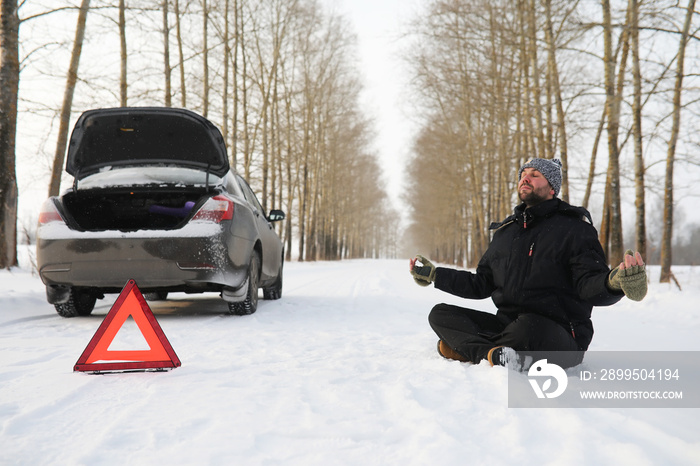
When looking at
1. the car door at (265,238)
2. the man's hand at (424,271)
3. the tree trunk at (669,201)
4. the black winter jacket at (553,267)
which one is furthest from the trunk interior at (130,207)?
the tree trunk at (669,201)

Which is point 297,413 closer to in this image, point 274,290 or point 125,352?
point 125,352

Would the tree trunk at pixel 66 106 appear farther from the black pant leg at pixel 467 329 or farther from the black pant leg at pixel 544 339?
the black pant leg at pixel 544 339

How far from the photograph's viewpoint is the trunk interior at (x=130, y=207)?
506cm

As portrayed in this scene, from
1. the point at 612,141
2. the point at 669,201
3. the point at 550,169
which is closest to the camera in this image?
the point at 550,169

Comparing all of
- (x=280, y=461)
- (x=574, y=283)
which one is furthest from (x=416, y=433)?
(x=574, y=283)

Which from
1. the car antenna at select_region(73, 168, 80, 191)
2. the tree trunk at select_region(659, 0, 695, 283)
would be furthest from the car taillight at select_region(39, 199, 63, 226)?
the tree trunk at select_region(659, 0, 695, 283)

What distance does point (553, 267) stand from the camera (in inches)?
116

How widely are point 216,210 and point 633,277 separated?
383 centimetres

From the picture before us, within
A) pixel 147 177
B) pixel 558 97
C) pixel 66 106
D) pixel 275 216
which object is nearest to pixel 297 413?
pixel 147 177

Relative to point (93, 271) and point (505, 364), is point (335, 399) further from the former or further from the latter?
point (93, 271)

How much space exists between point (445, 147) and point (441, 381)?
22.3m

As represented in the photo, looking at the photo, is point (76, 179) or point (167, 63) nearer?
point (76, 179)

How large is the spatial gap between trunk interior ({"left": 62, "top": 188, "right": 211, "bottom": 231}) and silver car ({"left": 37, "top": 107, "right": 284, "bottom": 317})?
0.01m

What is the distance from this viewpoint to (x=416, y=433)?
198 centimetres
